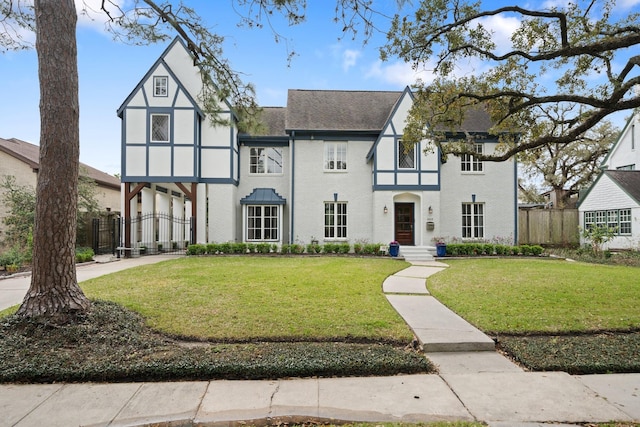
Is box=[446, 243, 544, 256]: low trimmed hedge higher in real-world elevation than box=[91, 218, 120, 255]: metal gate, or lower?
lower

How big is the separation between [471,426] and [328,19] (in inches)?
239

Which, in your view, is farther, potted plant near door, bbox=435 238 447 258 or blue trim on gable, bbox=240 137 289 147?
blue trim on gable, bbox=240 137 289 147

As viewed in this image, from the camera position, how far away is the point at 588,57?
Result: 25.2 feet

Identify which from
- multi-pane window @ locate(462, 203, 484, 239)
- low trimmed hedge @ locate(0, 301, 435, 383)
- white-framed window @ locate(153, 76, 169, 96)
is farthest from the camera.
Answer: multi-pane window @ locate(462, 203, 484, 239)

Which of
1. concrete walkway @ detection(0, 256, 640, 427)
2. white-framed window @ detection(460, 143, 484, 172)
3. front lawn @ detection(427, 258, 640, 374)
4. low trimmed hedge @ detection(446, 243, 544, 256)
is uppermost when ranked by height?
white-framed window @ detection(460, 143, 484, 172)

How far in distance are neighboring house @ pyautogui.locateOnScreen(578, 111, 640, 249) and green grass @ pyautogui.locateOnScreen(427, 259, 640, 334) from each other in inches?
338

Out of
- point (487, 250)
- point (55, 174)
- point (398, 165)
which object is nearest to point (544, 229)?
point (487, 250)

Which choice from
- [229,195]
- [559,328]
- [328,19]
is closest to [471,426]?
[559,328]

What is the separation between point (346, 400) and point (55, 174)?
16.0 ft

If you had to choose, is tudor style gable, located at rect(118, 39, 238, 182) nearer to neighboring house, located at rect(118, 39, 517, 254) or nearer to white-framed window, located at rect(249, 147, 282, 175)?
neighboring house, located at rect(118, 39, 517, 254)

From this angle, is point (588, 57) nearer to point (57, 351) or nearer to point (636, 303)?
point (636, 303)

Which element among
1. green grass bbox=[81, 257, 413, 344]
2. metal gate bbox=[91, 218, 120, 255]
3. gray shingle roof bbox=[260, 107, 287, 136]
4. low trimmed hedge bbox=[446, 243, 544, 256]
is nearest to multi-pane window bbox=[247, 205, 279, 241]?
gray shingle roof bbox=[260, 107, 287, 136]

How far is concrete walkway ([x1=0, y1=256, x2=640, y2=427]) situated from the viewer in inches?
120

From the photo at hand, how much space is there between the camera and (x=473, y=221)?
1809 centimetres
